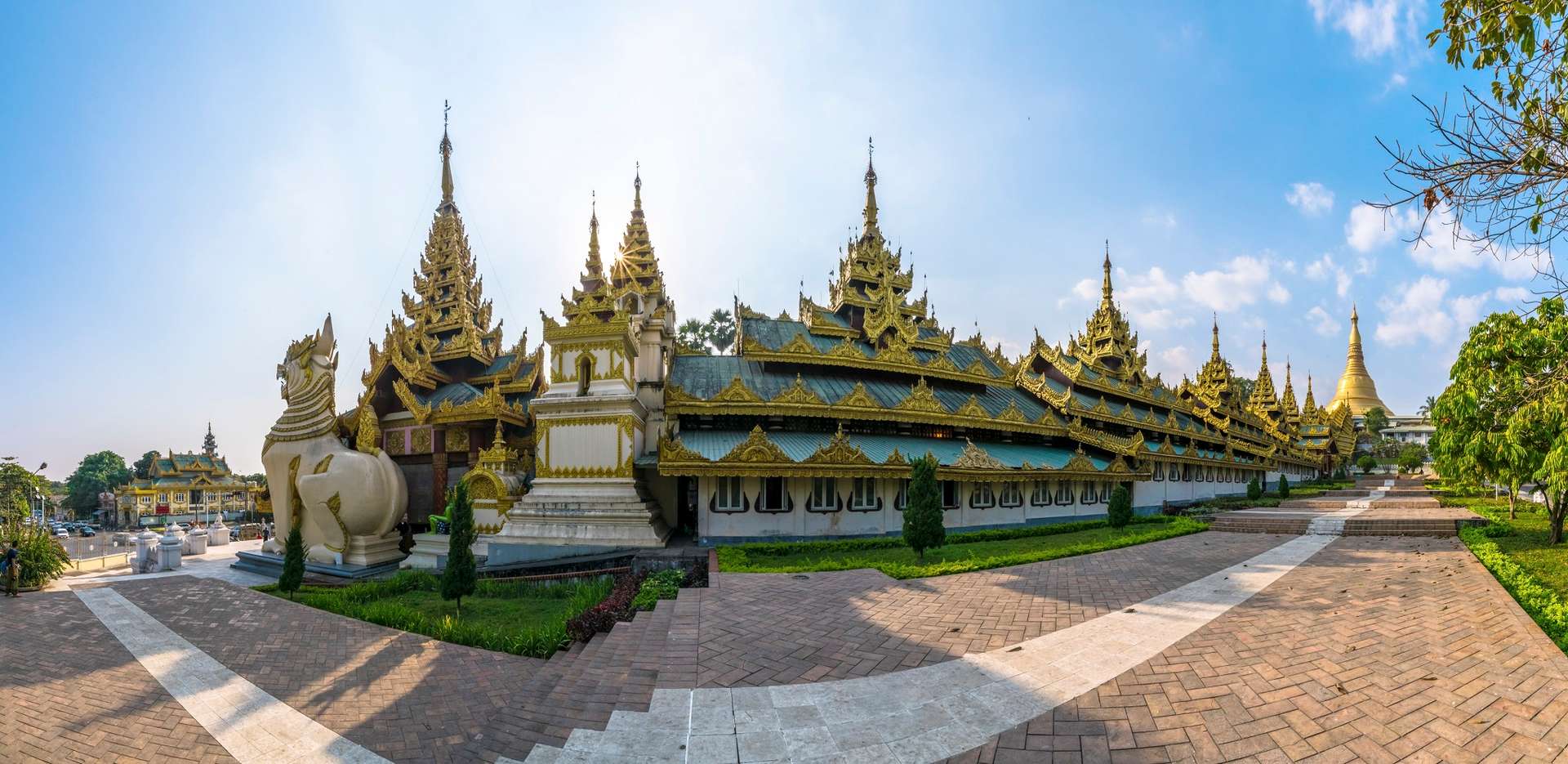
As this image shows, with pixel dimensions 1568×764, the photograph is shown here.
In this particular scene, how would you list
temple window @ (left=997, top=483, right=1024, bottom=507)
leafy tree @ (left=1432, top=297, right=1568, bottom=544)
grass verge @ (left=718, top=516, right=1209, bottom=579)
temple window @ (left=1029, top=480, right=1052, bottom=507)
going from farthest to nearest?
temple window @ (left=1029, top=480, right=1052, bottom=507) → temple window @ (left=997, top=483, right=1024, bottom=507) → grass verge @ (left=718, top=516, right=1209, bottom=579) → leafy tree @ (left=1432, top=297, right=1568, bottom=544)

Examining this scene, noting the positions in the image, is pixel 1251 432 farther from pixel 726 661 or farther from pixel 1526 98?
pixel 726 661

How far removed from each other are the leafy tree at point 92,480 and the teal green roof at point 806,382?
88715 millimetres

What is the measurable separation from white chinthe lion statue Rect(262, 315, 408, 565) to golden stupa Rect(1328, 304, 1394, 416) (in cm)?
10774

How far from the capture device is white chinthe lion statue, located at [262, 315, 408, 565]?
19.9m

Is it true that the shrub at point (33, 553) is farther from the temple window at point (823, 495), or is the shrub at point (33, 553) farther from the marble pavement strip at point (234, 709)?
the temple window at point (823, 495)

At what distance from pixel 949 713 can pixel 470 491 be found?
18.4 meters

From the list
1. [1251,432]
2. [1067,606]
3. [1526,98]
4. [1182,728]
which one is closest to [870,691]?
[1182,728]

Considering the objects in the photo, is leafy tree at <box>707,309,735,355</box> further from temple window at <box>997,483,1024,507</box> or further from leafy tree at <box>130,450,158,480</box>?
leafy tree at <box>130,450,158,480</box>

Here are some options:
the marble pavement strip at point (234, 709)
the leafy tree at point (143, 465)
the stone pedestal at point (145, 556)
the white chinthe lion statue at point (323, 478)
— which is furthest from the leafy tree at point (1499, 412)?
the leafy tree at point (143, 465)

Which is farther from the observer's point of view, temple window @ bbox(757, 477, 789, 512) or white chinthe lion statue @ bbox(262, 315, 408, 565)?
white chinthe lion statue @ bbox(262, 315, 408, 565)

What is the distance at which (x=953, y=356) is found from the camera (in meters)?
26.4

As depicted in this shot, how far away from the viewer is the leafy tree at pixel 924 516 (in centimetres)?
1352

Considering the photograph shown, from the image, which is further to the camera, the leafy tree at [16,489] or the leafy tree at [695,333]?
the leafy tree at [695,333]

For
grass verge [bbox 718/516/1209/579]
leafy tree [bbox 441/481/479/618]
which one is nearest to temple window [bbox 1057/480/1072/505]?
grass verge [bbox 718/516/1209/579]
